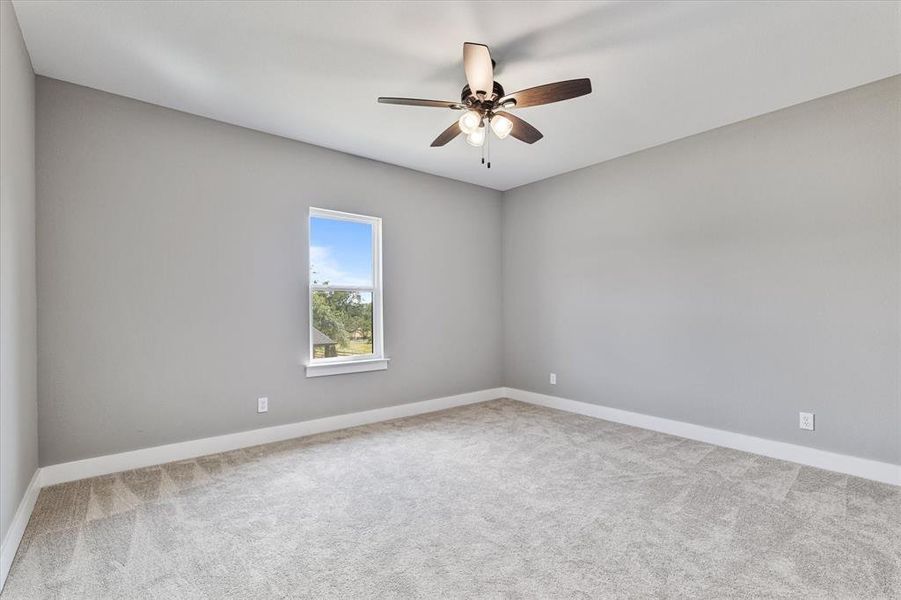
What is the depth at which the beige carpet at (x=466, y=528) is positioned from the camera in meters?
1.82

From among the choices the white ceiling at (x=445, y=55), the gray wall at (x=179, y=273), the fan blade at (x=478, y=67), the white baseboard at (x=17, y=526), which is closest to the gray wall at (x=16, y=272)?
the white baseboard at (x=17, y=526)

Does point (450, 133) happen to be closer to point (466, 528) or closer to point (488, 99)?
point (488, 99)

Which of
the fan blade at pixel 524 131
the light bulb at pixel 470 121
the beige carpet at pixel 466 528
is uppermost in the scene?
the fan blade at pixel 524 131

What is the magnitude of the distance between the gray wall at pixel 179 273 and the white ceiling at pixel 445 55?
0.34m

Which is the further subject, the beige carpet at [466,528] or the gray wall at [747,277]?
the gray wall at [747,277]

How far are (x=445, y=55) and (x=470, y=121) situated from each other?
0.41m

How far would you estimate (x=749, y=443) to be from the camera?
3.42 metres

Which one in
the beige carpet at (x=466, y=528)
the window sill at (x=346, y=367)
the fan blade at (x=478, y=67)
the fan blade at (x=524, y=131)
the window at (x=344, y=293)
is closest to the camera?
the beige carpet at (x=466, y=528)

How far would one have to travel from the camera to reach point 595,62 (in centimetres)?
267

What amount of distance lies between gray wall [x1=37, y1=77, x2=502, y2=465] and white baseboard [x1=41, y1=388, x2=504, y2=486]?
0.06 metres

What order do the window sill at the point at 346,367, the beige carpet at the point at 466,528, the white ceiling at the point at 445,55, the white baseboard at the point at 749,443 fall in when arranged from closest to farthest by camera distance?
1. the beige carpet at the point at 466,528
2. the white ceiling at the point at 445,55
3. the white baseboard at the point at 749,443
4. the window sill at the point at 346,367

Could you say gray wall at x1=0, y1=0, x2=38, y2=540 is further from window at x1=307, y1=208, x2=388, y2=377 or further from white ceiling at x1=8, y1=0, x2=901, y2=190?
window at x1=307, y1=208, x2=388, y2=377

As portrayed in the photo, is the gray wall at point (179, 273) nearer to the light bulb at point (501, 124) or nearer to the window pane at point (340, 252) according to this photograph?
the window pane at point (340, 252)

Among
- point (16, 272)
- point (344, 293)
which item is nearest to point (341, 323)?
point (344, 293)
